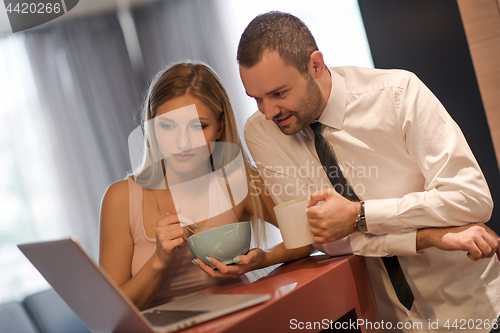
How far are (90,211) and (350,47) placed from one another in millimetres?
2242

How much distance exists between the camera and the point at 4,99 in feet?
9.82

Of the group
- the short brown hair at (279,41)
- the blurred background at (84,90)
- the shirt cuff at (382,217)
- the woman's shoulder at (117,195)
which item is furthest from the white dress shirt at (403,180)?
the blurred background at (84,90)

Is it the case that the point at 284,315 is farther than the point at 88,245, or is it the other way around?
the point at 88,245

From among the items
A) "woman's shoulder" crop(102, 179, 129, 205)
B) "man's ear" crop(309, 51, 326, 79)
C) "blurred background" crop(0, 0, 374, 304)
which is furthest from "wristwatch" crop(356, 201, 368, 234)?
"blurred background" crop(0, 0, 374, 304)

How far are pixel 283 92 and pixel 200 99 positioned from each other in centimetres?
29

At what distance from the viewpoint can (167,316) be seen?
695mm

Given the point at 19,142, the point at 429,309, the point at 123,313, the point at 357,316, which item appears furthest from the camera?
the point at 19,142

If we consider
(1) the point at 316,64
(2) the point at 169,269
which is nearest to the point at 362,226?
(1) the point at 316,64

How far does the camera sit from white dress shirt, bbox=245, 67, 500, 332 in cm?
94

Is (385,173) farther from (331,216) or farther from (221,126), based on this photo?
(221,126)

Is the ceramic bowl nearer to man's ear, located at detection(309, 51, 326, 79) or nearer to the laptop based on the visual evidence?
the laptop

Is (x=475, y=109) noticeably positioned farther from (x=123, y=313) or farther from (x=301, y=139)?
(x=123, y=313)

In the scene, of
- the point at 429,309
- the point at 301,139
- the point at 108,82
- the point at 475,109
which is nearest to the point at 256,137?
the point at 301,139

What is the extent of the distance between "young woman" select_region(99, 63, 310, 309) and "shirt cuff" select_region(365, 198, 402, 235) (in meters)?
0.25
